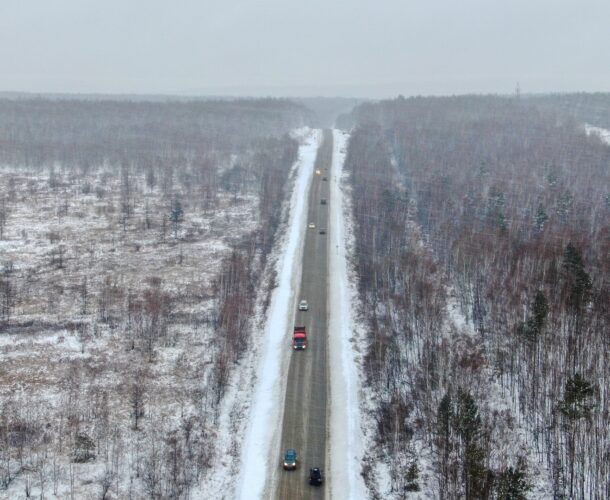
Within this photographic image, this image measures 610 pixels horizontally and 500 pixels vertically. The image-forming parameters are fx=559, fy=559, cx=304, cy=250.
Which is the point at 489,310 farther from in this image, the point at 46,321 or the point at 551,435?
the point at 46,321

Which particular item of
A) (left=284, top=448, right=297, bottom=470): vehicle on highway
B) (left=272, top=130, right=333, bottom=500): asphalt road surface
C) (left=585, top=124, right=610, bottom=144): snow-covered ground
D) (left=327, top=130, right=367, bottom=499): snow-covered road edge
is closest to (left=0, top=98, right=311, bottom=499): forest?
(left=284, top=448, right=297, bottom=470): vehicle on highway

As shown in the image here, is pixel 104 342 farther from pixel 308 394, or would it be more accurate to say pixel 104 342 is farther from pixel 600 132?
pixel 600 132

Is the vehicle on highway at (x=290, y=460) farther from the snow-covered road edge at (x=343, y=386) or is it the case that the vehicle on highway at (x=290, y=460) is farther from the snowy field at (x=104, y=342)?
the snowy field at (x=104, y=342)

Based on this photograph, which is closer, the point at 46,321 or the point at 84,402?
the point at 84,402

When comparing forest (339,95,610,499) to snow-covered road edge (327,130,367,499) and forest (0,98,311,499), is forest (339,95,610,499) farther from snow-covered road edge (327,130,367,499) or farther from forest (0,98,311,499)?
forest (0,98,311,499)

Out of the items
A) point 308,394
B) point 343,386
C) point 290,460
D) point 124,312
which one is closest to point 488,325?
point 343,386

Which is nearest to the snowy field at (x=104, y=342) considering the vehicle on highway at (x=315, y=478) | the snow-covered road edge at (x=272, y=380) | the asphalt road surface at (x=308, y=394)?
the snow-covered road edge at (x=272, y=380)

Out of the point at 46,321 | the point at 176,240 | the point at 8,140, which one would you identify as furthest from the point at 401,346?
the point at 8,140
